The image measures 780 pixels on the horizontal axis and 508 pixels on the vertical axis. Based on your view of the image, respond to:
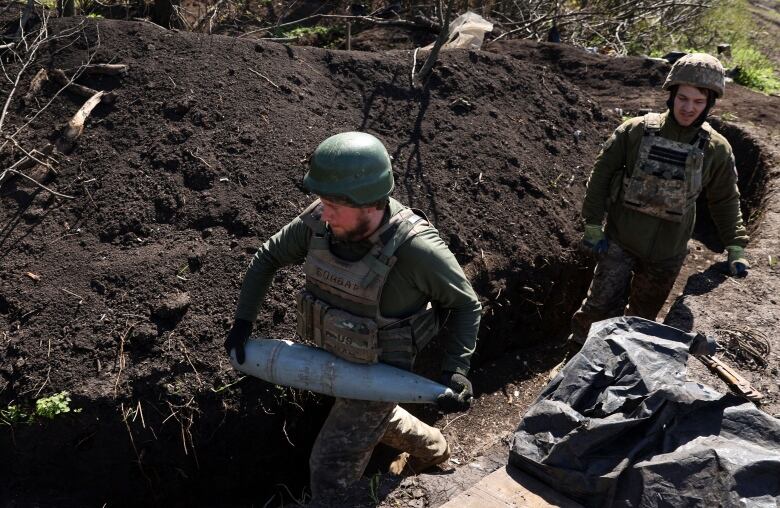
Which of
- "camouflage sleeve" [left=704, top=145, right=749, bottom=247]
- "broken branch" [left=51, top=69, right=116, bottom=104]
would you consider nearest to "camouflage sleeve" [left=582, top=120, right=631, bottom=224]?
"camouflage sleeve" [left=704, top=145, right=749, bottom=247]

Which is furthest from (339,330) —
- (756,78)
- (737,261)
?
(756,78)

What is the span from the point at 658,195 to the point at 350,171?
2.22 m

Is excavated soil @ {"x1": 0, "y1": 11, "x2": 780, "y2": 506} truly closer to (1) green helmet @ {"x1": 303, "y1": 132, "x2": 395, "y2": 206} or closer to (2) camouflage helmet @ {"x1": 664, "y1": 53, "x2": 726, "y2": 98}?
(1) green helmet @ {"x1": 303, "y1": 132, "x2": 395, "y2": 206}

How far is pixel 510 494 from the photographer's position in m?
2.92

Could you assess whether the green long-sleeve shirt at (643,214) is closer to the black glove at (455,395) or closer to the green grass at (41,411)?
the black glove at (455,395)

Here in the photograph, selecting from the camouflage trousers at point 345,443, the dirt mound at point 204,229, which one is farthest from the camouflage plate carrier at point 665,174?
the camouflage trousers at point 345,443

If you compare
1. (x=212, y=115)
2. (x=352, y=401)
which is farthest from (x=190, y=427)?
(x=212, y=115)

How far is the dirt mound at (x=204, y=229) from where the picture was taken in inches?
147

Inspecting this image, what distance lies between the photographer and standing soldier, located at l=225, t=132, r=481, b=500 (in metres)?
2.65

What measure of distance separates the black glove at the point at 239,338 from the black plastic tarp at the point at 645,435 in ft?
4.18

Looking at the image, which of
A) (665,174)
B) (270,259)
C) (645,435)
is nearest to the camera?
(645,435)

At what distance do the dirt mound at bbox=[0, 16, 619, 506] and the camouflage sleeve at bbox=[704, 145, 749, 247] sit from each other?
130 centimetres

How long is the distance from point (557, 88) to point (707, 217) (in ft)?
6.22

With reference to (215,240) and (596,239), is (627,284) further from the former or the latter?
(215,240)
